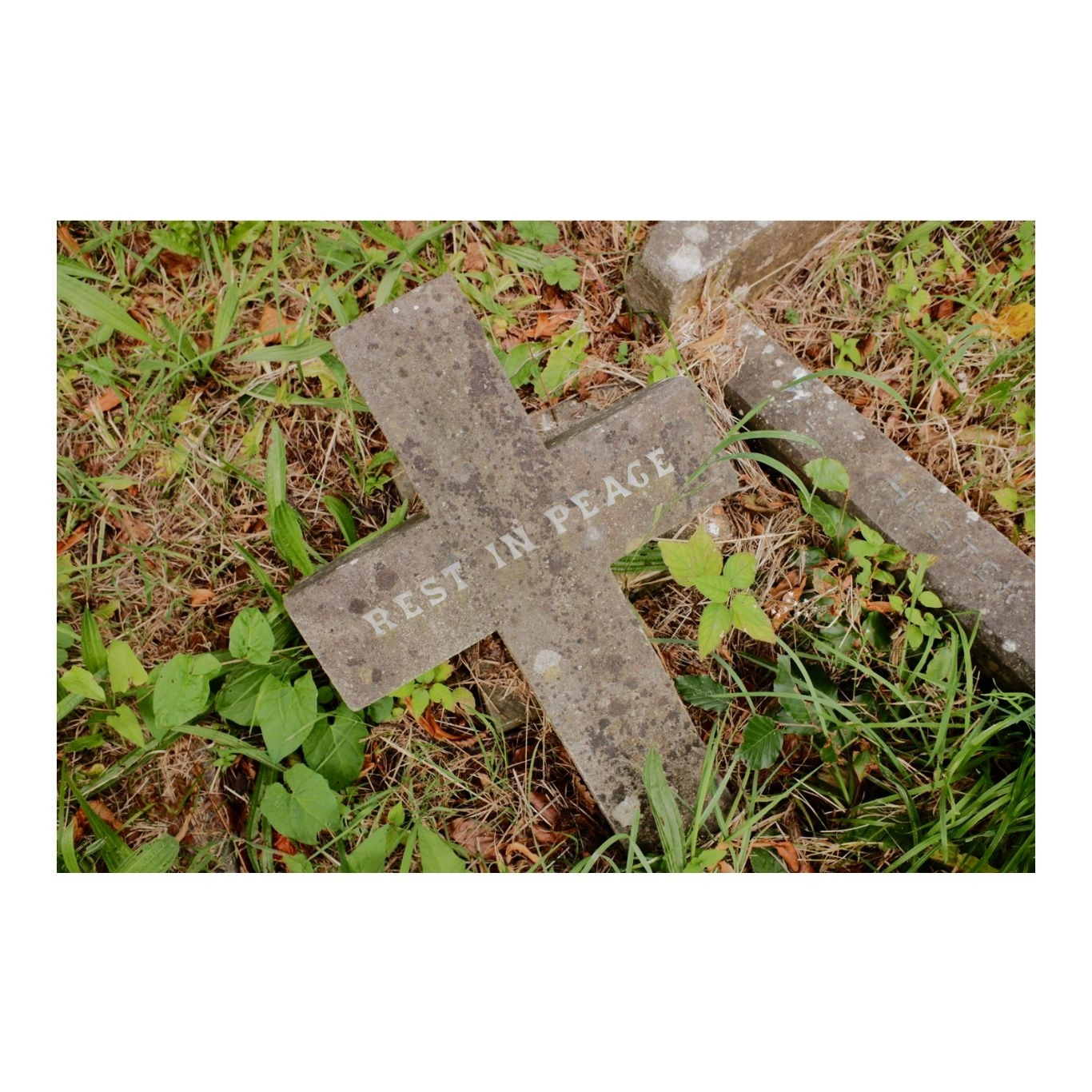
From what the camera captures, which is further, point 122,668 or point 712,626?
point 122,668

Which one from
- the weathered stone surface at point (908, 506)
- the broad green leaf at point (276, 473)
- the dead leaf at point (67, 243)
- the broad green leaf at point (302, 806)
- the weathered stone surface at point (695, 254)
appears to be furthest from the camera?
the dead leaf at point (67, 243)

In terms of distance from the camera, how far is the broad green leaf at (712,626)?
176 centimetres

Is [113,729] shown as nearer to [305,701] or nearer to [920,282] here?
[305,701]

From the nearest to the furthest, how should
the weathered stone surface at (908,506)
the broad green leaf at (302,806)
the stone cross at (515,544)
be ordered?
the stone cross at (515,544), the broad green leaf at (302,806), the weathered stone surface at (908,506)

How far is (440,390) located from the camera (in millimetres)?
1729

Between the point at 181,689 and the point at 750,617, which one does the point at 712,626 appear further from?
the point at 181,689

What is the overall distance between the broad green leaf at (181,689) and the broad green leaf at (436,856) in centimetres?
69

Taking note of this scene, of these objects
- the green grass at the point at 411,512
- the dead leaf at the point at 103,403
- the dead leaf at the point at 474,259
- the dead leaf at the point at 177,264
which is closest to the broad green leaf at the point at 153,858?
the green grass at the point at 411,512

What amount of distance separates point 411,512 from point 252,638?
57cm

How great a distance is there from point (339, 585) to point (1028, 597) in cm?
185

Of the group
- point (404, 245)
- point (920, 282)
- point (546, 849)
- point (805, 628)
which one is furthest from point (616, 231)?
point (546, 849)

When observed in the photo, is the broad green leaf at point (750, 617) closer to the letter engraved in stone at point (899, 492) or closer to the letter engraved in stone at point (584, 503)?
the letter engraved in stone at point (584, 503)

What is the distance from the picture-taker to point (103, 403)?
7.43 ft

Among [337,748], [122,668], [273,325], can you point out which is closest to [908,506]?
[337,748]
